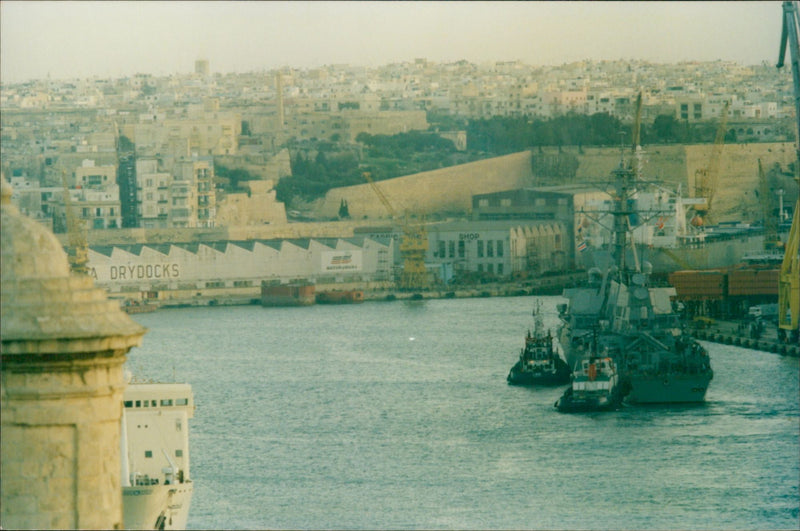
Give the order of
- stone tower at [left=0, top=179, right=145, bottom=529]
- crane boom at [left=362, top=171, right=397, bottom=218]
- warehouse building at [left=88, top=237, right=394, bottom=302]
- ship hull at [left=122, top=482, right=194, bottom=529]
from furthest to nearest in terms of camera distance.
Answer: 1. crane boom at [left=362, top=171, right=397, bottom=218]
2. warehouse building at [left=88, top=237, right=394, bottom=302]
3. ship hull at [left=122, top=482, right=194, bottom=529]
4. stone tower at [left=0, top=179, right=145, bottom=529]

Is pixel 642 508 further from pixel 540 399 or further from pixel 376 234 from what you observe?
pixel 376 234

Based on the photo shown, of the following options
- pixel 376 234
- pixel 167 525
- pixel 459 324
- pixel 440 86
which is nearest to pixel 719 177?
pixel 376 234

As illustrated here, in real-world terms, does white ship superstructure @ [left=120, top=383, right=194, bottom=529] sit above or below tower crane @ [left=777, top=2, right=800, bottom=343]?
above

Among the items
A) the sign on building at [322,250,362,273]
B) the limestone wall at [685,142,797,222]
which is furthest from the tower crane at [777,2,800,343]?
the limestone wall at [685,142,797,222]

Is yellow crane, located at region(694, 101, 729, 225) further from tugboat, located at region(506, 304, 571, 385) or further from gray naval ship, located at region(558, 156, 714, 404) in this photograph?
tugboat, located at region(506, 304, 571, 385)

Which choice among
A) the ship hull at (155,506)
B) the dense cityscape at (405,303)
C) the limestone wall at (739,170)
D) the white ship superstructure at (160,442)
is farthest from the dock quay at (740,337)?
the limestone wall at (739,170)

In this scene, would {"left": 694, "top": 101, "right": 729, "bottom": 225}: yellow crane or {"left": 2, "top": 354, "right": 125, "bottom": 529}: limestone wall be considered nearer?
{"left": 2, "top": 354, "right": 125, "bottom": 529}: limestone wall

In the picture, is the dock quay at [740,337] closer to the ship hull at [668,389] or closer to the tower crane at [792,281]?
the tower crane at [792,281]

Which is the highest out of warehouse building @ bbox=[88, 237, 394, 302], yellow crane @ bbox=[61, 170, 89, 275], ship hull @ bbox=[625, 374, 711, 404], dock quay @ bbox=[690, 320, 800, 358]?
ship hull @ bbox=[625, 374, 711, 404]
